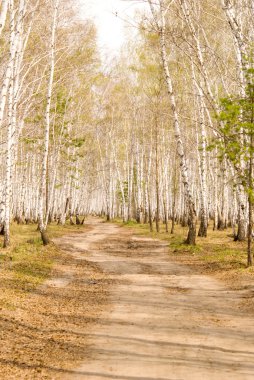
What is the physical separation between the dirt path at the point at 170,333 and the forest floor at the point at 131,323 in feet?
0.05

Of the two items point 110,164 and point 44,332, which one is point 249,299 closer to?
point 44,332

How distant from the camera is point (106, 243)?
21.9 meters

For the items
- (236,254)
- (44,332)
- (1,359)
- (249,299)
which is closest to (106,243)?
(236,254)

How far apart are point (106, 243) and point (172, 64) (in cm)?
1253

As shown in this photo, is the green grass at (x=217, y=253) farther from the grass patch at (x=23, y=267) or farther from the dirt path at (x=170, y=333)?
the grass patch at (x=23, y=267)

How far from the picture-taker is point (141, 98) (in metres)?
35.5

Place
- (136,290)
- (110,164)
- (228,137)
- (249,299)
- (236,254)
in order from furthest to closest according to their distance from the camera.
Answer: (110,164)
(236,254)
(228,137)
(136,290)
(249,299)

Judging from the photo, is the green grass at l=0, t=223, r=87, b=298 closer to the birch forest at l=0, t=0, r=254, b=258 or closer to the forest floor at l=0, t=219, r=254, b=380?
the forest floor at l=0, t=219, r=254, b=380

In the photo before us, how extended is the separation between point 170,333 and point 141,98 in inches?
1191

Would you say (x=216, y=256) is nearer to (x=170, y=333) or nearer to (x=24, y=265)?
(x=24, y=265)

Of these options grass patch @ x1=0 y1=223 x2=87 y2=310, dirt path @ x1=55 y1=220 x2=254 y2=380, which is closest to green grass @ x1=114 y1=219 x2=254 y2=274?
dirt path @ x1=55 y1=220 x2=254 y2=380

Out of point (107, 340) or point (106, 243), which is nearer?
point (107, 340)

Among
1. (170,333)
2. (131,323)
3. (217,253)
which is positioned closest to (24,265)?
(131,323)

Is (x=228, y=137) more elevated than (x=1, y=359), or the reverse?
(x=228, y=137)
